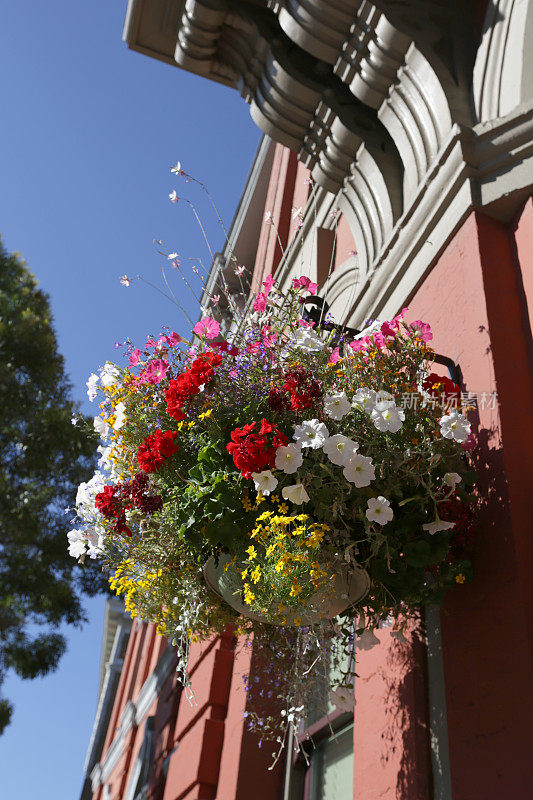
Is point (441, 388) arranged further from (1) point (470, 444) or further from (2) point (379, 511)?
(2) point (379, 511)

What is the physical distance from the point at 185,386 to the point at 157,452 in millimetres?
242

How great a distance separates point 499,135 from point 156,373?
69.6 inches

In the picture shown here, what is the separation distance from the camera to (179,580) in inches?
102

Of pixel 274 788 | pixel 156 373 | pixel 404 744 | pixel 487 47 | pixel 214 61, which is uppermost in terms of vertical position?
pixel 214 61

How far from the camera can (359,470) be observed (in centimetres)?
219

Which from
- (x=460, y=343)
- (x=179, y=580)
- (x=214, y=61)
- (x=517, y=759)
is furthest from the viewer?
(x=214, y=61)

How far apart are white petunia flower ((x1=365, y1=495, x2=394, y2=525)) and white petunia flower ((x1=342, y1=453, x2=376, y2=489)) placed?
0.08 metres

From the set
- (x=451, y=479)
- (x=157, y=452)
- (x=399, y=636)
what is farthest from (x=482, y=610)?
(x=157, y=452)

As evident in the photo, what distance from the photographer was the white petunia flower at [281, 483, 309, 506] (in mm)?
2215

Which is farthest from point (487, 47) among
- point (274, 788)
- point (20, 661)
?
point (20, 661)

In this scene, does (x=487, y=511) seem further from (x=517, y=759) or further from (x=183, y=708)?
(x=183, y=708)

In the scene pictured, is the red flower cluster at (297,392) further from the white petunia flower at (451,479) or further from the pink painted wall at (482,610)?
the pink painted wall at (482,610)

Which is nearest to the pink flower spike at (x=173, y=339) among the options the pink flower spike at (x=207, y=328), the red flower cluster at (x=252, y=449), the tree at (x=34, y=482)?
the pink flower spike at (x=207, y=328)

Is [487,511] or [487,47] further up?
[487,47]
